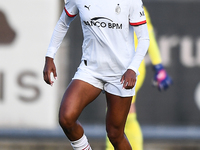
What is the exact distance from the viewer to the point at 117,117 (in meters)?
5.00

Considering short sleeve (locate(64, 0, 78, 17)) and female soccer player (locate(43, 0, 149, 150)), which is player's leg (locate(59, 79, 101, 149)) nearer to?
female soccer player (locate(43, 0, 149, 150))

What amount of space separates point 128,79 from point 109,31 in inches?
19.9

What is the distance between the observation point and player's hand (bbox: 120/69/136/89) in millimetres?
4637

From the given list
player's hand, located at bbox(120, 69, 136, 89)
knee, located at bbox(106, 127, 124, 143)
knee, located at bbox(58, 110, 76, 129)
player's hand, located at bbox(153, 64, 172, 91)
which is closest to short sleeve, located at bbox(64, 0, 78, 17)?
player's hand, located at bbox(120, 69, 136, 89)

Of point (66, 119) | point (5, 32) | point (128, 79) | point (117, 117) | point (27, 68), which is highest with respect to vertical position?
point (128, 79)

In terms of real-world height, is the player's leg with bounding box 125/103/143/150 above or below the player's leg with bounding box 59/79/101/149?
below

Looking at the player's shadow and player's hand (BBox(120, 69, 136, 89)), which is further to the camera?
the player's shadow

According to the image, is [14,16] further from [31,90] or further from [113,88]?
[113,88]

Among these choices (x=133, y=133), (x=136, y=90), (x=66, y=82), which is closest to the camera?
(x=133, y=133)

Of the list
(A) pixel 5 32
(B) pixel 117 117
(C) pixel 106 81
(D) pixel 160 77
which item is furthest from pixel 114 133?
(A) pixel 5 32

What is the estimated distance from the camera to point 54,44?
5184mm

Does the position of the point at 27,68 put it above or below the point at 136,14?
below

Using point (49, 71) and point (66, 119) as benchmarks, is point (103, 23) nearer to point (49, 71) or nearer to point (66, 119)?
point (49, 71)

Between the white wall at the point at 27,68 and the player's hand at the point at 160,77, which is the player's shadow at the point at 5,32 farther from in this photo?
the player's hand at the point at 160,77
